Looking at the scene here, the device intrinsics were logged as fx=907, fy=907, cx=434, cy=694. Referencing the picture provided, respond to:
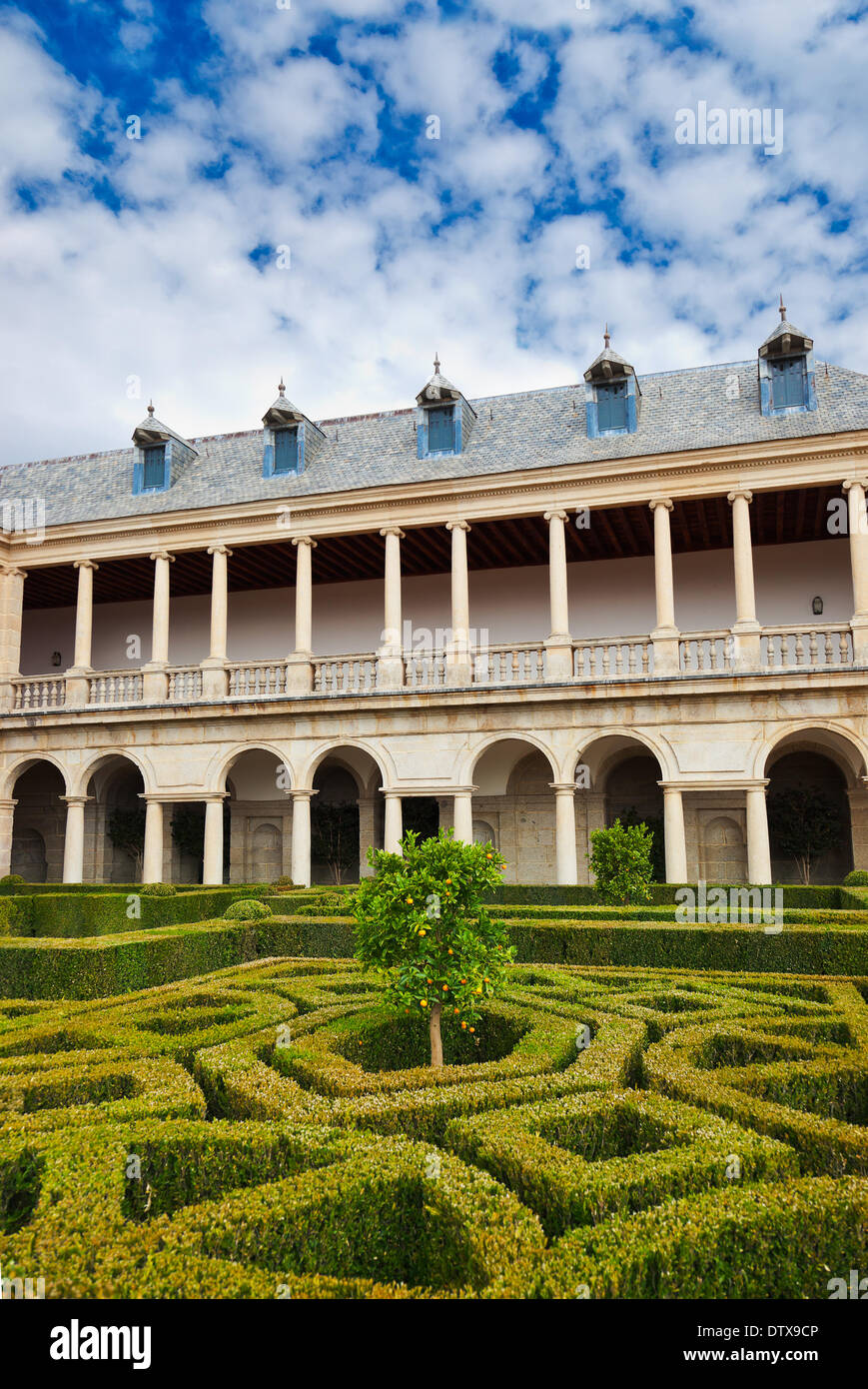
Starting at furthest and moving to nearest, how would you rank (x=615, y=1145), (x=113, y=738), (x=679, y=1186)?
1. (x=113, y=738)
2. (x=615, y=1145)
3. (x=679, y=1186)

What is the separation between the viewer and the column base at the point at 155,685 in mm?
23891

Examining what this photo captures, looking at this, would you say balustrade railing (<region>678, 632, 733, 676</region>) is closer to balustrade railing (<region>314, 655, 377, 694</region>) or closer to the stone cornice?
the stone cornice

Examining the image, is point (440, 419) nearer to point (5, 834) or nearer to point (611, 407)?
point (611, 407)

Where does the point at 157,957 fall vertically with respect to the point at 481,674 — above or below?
below

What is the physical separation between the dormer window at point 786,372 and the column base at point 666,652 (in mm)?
6075

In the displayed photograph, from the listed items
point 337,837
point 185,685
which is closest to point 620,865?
point 337,837

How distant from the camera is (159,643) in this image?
80.3ft

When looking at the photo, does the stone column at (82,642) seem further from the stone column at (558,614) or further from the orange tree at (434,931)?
the orange tree at (434,931)

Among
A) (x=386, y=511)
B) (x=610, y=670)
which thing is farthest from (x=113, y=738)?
(x=610, y=670)

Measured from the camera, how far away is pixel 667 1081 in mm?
5801

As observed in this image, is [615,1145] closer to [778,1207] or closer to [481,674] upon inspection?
[778,1207]
